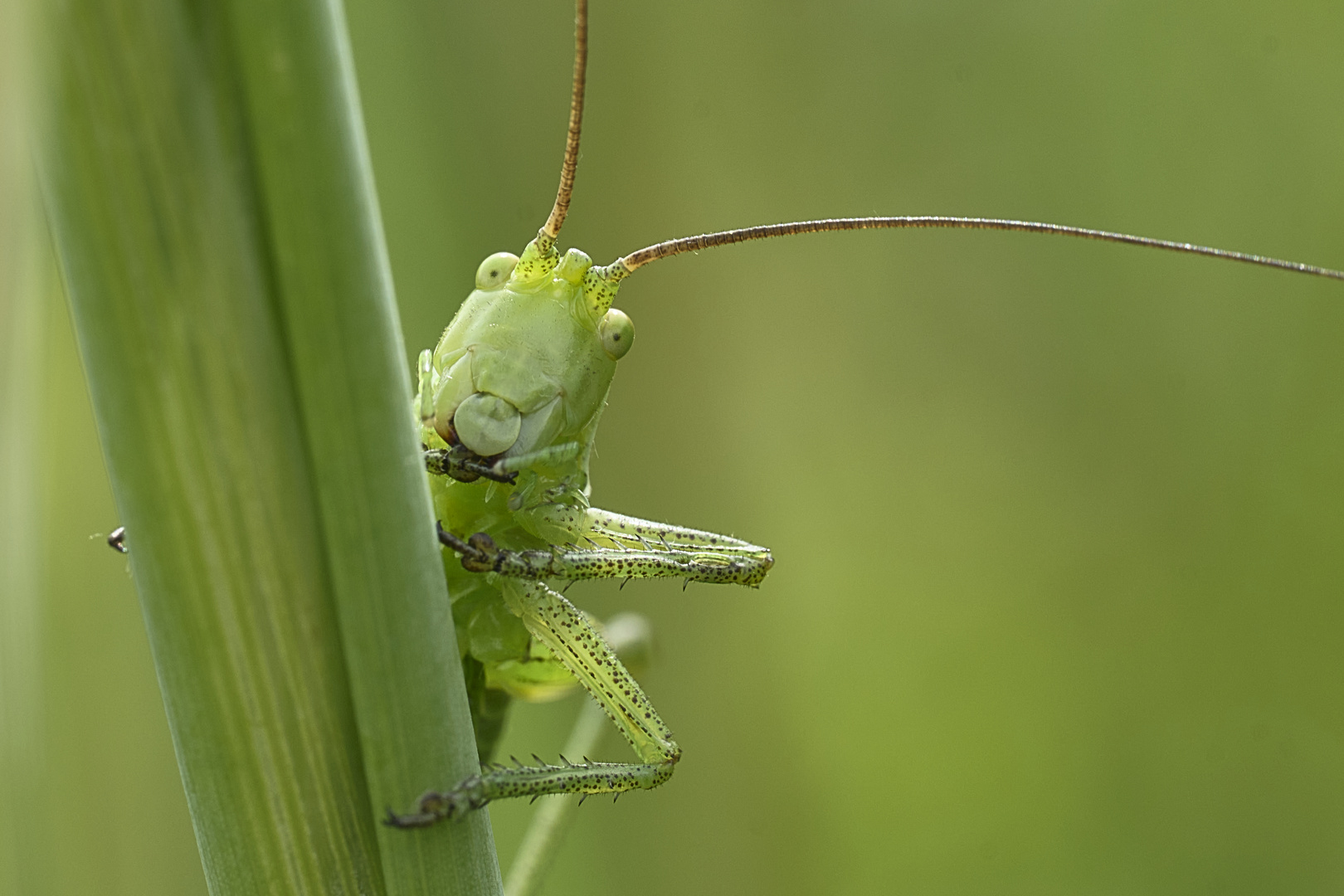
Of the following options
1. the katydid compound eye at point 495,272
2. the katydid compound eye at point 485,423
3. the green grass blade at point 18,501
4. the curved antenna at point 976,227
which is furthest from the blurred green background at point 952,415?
the green grass blade at point 18,501

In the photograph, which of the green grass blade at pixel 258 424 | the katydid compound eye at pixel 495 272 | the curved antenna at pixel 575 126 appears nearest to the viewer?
the green grass blade at pixel 258 424

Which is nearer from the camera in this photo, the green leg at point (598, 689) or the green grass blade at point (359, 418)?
A: the green grass blade at point (359, 418)

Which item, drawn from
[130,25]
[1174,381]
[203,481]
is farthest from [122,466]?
[1174,381]

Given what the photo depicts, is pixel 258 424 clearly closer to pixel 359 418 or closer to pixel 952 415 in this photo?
pixel 359 418

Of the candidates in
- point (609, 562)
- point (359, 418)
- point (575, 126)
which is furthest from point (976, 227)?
point (359, 418)

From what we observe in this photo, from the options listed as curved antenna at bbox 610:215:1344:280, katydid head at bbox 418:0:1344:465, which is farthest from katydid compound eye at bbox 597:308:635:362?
curved antenna at bbox 610:215:1344:280

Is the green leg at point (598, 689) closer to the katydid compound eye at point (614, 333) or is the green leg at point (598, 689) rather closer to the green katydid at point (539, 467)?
the green katydid at point (539, 467)

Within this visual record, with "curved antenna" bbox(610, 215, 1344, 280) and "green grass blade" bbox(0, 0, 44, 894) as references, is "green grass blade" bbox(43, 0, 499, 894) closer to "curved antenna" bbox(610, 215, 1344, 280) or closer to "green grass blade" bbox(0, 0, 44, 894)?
"green grass blade" bbox(0, 0, 44, 894)
